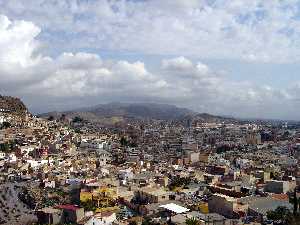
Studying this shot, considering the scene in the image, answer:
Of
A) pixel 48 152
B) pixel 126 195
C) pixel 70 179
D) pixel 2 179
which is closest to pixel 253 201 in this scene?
pixel 126 195

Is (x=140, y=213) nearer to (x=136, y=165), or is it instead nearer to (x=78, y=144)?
(x=136, y=165)

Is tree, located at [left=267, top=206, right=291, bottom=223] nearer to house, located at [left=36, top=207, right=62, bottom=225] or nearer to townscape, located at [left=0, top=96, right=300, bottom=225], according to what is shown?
townscape, located at [left=0, top=96, right=300, bottom=225]

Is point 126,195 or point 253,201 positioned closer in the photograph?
point 253,201

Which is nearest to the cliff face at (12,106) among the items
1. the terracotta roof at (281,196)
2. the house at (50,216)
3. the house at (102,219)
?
the house at (50,216)

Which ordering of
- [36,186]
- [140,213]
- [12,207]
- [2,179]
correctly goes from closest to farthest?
[140,213]
[12,207]
[36,186]
[2,179]

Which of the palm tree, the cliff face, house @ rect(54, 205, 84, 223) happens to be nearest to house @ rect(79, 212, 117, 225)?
house @ rect(54, 205, 84, 223)

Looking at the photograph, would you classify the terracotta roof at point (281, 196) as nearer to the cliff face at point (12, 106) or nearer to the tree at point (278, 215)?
the tree at point (278, 215)

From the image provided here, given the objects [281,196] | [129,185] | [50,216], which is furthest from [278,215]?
[129,185]
